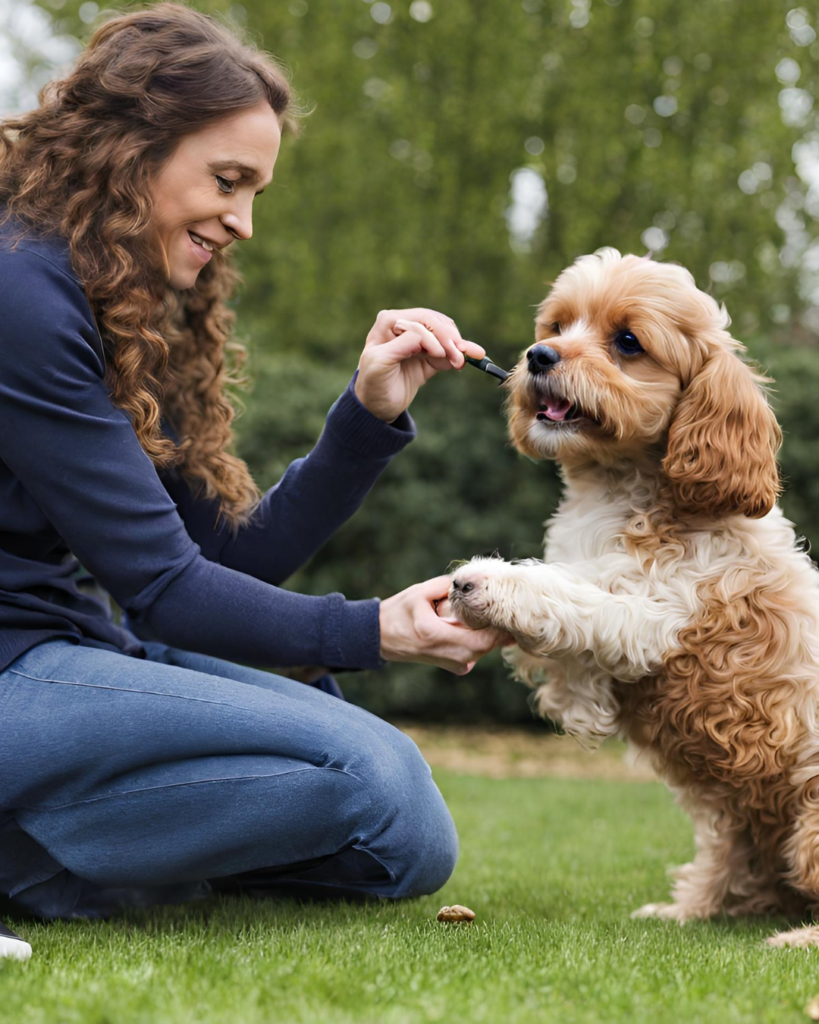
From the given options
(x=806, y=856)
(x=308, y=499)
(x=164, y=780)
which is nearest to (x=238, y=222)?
(x=308, y=499)

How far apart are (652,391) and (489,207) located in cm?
682

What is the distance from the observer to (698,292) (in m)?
3.33

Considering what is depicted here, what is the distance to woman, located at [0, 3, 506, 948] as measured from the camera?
9.15ft

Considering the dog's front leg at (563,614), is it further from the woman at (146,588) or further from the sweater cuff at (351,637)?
the sweater cuff at (351,637)

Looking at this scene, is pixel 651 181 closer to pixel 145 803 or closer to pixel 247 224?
pixel 247 224

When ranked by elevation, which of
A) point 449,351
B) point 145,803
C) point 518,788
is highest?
point 449,351

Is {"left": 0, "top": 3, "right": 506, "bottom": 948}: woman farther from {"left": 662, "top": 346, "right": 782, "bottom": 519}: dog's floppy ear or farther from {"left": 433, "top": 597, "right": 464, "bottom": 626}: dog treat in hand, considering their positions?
{"left": 662, "top": 346, "right": 782, "bottom": 519}: dog's floppy ear

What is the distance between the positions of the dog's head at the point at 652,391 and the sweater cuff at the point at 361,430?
39cm

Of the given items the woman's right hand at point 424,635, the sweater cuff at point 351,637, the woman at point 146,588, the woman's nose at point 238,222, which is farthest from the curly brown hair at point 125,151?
the woman's right hand at point 424,635

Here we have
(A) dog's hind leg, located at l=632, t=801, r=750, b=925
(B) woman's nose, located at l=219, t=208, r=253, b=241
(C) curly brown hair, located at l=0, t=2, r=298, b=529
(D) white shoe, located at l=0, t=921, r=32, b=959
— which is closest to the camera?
(D) white shoe, located at l=0, t=921, r=32, b=959

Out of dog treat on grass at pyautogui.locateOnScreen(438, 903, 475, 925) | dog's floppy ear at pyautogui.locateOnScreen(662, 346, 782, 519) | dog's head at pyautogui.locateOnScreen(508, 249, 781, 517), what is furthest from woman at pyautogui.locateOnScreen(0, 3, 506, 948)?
dog's floppy ear at pyautogui.locateOnScreen(662, 346, 782, 519)

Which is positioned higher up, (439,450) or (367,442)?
(367,442)

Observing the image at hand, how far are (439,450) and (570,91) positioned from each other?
3.45 meters

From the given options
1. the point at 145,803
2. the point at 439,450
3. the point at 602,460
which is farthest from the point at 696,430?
the point at 439,450
